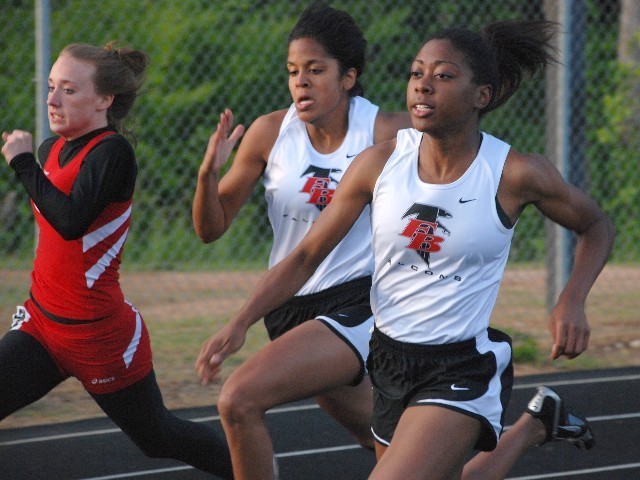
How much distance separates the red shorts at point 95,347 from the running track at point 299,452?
3.92 ft

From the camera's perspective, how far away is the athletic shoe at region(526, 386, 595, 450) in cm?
457

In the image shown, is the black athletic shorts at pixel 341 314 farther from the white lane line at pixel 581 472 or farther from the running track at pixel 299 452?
the white lane line at pixel 581 472

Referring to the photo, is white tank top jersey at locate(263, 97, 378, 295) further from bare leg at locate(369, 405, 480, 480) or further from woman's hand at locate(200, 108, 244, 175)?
bare leg at locate(369, 405, 480, 480)

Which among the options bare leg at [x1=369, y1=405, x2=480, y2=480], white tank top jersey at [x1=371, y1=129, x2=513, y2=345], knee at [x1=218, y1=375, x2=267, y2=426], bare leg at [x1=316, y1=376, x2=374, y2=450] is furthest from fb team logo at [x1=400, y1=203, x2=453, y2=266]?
bare leg at [x1=316, y1=376, x2=374, y2=450]

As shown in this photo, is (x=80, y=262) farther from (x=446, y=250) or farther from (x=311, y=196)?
(x=446, y=250)

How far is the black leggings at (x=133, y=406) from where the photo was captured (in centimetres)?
421

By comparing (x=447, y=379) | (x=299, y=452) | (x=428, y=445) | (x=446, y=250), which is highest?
(x=446, y=250)

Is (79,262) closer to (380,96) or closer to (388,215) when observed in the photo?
(388,215)

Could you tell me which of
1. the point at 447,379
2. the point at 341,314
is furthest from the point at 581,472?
the point at 447,379

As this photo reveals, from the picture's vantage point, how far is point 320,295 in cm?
470

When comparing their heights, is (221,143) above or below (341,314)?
above

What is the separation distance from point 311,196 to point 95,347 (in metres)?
1.06

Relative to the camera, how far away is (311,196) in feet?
15.3

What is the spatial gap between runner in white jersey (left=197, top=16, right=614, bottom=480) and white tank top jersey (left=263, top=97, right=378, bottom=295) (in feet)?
2.63
